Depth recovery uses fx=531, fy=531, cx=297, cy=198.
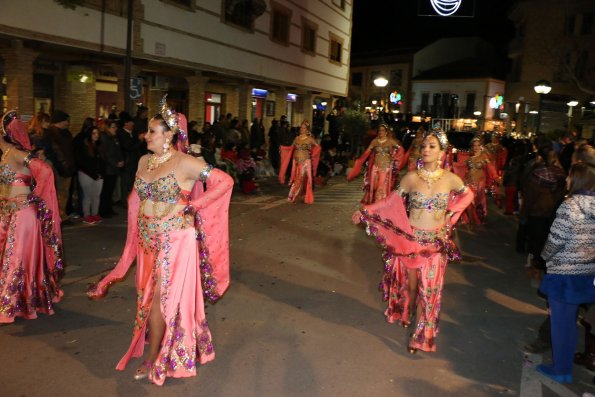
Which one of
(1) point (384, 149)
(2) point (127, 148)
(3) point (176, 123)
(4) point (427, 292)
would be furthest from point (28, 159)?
(1) point (384, 149)

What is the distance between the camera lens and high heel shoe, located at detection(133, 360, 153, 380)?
4.11 m

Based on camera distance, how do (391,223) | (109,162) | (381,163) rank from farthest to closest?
1. (381,163)
2. (109,162)
3. (391,223)

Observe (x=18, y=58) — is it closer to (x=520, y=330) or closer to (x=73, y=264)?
(x=73, y=264)

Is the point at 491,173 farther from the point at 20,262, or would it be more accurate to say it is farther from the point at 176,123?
the point at 20,262

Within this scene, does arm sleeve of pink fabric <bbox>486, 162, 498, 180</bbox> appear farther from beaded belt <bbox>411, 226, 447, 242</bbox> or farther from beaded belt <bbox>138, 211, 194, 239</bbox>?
beaded belt <bbox>138, 211, 194, 239</bbox>

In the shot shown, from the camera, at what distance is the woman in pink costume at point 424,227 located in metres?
4.96

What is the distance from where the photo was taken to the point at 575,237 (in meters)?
4.31

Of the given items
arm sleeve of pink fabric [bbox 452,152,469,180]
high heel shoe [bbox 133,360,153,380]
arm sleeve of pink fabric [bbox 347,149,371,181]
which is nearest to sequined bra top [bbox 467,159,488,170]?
arm sleeve of pink fabric [bbox 452,152,469,180]

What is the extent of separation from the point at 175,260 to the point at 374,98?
137ft

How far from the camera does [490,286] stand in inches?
285

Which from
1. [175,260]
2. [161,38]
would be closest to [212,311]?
[175,260]

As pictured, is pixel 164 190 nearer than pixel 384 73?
Yes

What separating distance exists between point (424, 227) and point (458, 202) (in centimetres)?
42

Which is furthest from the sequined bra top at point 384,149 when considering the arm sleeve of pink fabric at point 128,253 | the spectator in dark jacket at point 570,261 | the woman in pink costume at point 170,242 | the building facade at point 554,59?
the building facade at point 554,59
